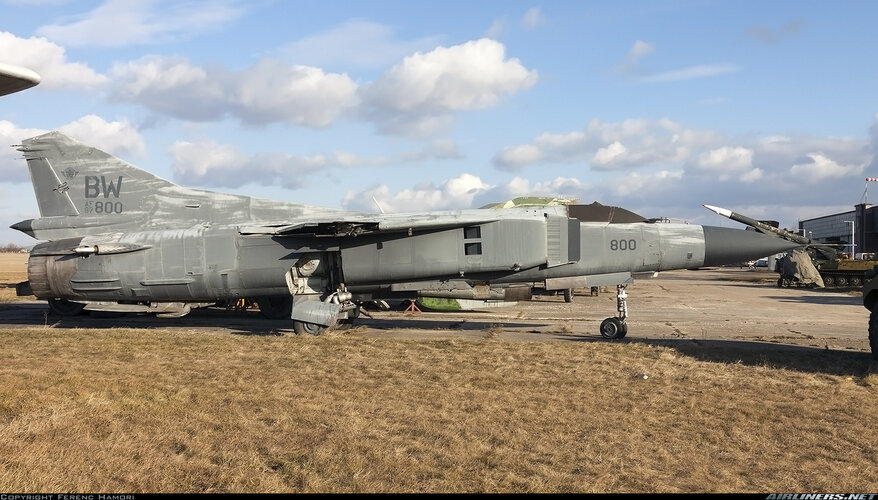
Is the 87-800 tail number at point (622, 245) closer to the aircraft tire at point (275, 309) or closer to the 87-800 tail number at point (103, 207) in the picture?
the aircraft tire at point (275, 309)

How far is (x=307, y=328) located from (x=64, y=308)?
31.9 ft

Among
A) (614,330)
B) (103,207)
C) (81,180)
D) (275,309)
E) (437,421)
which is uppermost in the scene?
(81,180)

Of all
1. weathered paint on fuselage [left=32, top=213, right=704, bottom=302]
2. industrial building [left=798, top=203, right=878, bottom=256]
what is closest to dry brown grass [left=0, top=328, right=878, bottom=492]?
weathered paint on fuselage [left=32, top=213, right=704, bottom=302]

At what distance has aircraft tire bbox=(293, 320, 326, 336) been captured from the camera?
15.7 meters

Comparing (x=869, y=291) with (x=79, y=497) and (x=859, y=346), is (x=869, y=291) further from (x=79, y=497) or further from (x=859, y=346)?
(x=79, y=497)

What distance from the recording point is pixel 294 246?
50.6 ft

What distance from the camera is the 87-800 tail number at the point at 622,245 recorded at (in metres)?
15.1

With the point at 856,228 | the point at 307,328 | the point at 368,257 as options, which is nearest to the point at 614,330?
the point at 368,257

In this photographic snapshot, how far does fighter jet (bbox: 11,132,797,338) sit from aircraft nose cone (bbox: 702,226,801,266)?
1.1 inches

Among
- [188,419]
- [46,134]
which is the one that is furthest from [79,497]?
[46,134]

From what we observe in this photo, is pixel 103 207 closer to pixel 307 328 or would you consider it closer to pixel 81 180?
pixel 81 180

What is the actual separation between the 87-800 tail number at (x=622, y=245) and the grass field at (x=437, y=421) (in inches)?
129

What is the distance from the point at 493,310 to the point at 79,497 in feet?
62.3

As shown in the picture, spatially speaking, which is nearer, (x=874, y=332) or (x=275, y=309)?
(x=874, y=332)
